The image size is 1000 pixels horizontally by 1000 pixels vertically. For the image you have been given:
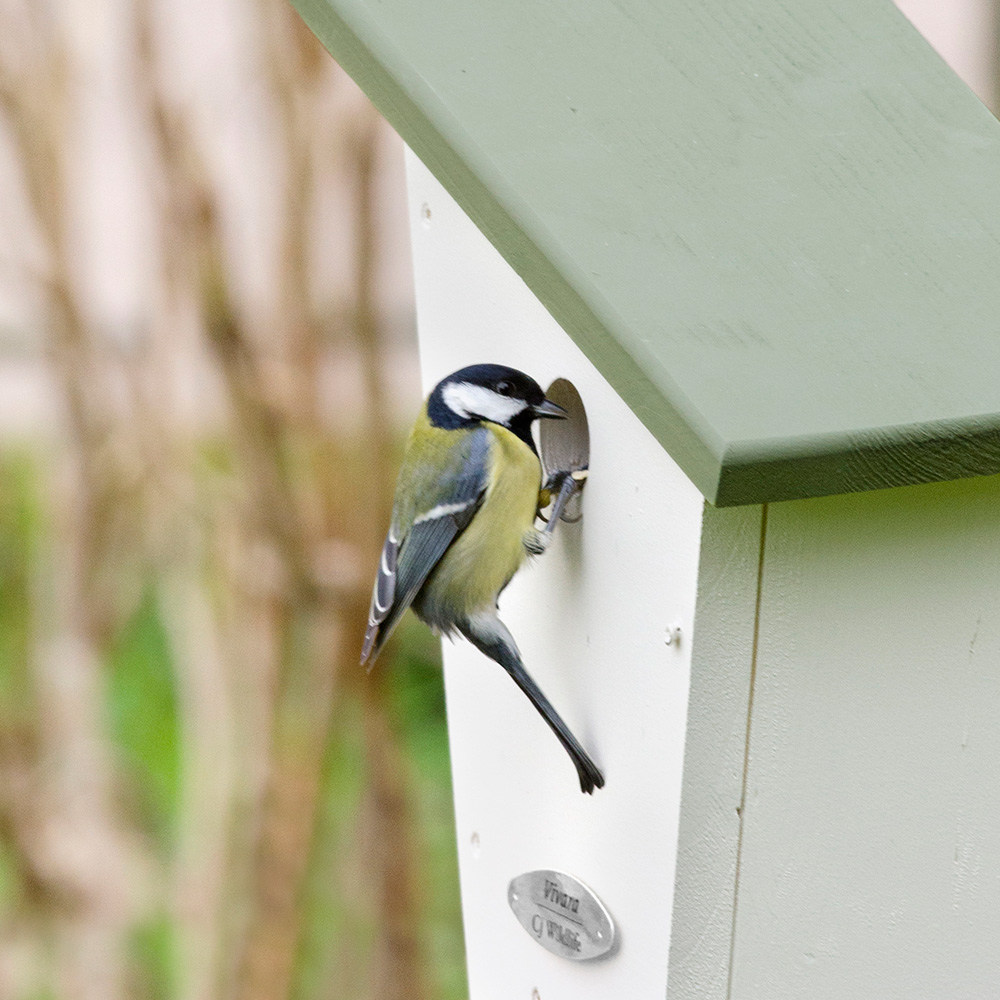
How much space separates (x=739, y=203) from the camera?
2.74 ft

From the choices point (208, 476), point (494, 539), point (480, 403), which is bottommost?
point (208, 476)

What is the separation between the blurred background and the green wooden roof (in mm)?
581

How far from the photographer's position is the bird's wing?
107cm

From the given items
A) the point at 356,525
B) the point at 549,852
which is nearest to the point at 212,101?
the point at 356,525

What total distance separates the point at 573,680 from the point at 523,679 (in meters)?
0.05

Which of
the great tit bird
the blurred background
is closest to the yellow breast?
the great tit bird

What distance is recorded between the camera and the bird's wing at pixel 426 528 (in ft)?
3.52

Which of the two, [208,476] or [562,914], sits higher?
[208,476]

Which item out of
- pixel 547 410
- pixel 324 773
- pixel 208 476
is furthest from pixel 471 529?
pixel 324 773

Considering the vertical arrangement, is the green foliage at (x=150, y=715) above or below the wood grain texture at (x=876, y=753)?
below

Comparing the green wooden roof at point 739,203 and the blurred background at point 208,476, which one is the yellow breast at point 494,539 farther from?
the blurred background at point 208,476

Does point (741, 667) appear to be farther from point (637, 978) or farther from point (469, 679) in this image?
point (469, 679)

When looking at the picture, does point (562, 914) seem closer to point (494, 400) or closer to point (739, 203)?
point (494, 400)

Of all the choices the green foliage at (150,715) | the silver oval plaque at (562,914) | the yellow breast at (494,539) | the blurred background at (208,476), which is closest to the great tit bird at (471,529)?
the yellow breast at (494,539)
